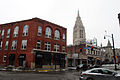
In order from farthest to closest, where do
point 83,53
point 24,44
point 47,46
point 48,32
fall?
point 83,53 → point 48,32 → point 47,46 → point 24,44

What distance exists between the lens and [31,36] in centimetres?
2705

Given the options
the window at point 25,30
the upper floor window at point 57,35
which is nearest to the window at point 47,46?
the upper floor window at point 57,35

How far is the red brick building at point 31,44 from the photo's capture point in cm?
2658

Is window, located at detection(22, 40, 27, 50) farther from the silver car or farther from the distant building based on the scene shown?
the silver car

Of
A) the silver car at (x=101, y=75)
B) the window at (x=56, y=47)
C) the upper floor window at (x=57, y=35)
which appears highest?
the upper floor window at (x=57, y=35)

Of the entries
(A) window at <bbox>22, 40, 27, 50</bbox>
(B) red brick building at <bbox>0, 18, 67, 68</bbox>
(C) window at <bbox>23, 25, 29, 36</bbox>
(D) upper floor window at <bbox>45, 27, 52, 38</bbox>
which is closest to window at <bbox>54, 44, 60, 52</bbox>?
(B) red brick building at <bbox>0, 18, 67, 68</bbox>

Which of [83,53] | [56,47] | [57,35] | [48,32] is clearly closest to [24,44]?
[48,32]

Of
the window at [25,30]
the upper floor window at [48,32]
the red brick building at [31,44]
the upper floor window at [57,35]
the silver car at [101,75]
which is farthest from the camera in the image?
the upper floor window at [57,35]

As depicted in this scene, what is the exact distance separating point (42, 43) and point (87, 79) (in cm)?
2099

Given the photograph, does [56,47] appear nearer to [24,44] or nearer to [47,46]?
[47,46]

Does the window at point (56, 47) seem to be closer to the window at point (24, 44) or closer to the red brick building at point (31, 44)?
the red brick building at point (31, 44)

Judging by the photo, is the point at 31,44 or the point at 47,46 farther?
the point at 47,46

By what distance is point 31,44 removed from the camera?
26391mm

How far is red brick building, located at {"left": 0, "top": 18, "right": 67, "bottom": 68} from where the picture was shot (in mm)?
26578
